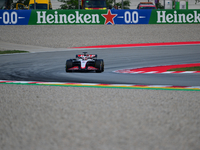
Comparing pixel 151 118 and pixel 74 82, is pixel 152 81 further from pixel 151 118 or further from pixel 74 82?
pixel 151 118

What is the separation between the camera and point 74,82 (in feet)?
28.7

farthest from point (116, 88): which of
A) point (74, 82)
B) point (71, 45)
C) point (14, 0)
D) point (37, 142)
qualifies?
point (14, 0)

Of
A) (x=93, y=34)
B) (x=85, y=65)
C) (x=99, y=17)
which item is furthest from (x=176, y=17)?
(x=85, y=65)

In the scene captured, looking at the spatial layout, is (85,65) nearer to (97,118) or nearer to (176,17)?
(97,118)

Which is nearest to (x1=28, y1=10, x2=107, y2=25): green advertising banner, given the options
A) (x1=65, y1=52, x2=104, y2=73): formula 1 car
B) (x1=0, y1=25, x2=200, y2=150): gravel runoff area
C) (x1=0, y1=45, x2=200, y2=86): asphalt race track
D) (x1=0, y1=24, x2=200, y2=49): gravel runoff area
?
(x1=0, y1=24, x2=200, y2=49): gravel runoff area

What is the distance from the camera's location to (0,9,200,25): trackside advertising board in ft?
78.9

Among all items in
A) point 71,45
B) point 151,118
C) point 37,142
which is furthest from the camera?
point 71,45

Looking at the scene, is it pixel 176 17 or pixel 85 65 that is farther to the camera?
pixel 176 17

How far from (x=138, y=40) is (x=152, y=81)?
1405cm

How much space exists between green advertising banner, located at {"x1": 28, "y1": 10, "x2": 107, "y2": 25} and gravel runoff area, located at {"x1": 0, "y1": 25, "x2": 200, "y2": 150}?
16.4 meters

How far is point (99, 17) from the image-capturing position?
80.2 ft

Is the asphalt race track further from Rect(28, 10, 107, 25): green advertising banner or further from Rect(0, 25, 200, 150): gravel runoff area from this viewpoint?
Rect(28, 10, 107, 25): green advertising banner

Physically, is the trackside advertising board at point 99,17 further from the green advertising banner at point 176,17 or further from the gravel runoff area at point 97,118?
the gravel runoff area at point 97,118

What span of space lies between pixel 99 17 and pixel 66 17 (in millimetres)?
2361
